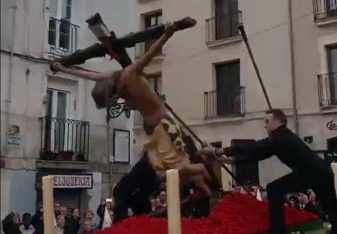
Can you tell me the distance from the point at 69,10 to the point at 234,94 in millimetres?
2676

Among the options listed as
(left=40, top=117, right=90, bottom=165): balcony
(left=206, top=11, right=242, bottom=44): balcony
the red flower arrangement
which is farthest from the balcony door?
(left=206, top=11, right=242, bottom=44): balcony

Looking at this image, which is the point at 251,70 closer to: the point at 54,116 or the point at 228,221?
the point at 228,221

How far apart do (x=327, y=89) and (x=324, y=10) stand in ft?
4.29

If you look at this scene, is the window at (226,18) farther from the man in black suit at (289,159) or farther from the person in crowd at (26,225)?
the person in crowd at (26,225)

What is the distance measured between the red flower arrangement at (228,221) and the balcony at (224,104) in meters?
1.60

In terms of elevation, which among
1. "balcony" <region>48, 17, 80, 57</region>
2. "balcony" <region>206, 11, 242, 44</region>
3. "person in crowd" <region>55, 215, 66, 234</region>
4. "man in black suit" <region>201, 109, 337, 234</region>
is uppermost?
"balcony" <region>206, 11, 242, 44</region>

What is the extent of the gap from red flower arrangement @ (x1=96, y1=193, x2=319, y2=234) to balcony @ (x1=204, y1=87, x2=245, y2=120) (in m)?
1.60

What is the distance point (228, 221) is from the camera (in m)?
1.28

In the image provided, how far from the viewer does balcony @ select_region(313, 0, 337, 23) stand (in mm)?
5703

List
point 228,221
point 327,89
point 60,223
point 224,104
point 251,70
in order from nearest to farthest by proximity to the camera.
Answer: point 228,221 < point 60,223 < point 251,70 < point 224,104 < point 327,89

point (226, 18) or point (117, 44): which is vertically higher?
point (226, 18)

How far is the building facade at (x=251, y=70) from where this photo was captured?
2.46 metres

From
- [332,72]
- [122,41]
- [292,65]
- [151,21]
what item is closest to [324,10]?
[332,72]

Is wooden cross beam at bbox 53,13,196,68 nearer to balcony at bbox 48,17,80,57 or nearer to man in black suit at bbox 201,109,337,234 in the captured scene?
balcony at bbox 48,17,80,57
